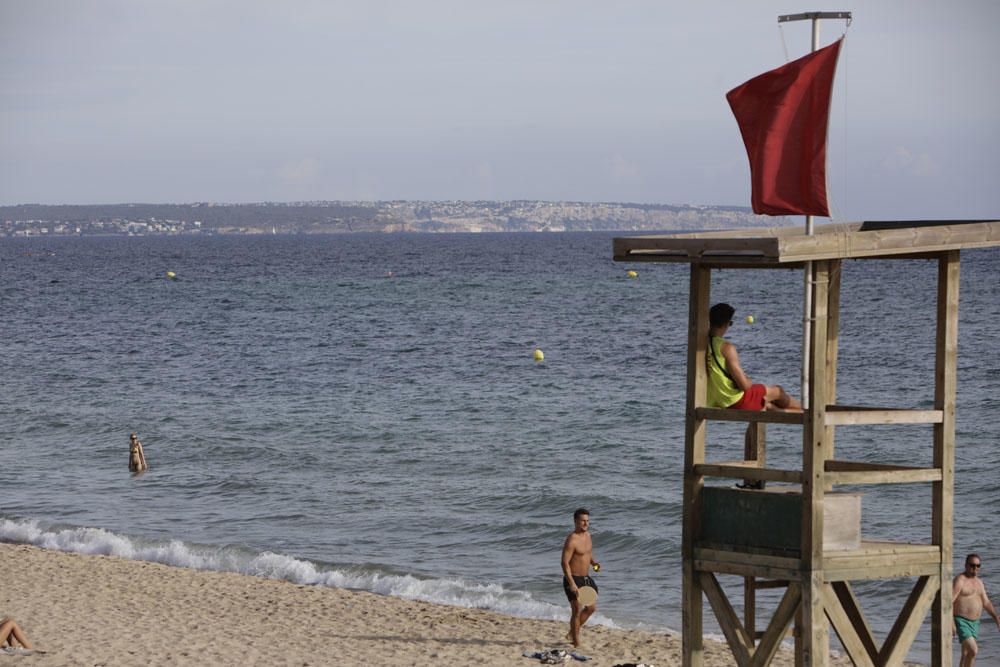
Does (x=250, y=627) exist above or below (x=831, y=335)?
below

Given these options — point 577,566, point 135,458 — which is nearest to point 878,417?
point 577,566

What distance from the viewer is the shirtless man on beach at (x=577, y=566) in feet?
46.2

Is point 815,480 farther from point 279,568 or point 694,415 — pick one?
point 279,568

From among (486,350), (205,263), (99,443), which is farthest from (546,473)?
(205,263)

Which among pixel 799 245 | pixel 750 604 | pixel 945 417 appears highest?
pixel 799 245

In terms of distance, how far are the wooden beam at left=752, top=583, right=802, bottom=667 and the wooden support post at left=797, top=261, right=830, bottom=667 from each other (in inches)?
7.5

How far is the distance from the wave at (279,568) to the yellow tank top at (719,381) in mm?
6802

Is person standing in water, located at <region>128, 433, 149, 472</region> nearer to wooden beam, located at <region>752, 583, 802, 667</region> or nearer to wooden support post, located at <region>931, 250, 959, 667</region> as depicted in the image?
wooden beam, located at <region>752, 583, 802, 667</region>

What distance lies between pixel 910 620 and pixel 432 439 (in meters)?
19.5

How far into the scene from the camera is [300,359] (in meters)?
45.0

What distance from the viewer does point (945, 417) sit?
959cm

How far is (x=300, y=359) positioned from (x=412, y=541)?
2522cm

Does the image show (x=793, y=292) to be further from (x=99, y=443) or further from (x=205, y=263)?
(x=205, y=263)

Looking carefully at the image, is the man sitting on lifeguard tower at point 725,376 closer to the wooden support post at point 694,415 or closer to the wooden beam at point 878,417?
the wooden support post at point 694,415
